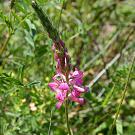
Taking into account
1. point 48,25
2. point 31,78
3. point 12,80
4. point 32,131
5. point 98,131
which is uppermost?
point 48,25

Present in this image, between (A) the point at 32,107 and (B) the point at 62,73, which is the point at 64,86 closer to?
(B) the point at 62,73

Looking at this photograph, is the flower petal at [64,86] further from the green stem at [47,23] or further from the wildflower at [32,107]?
the wildflower at [32,107]

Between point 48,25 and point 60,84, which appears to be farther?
point 60,84

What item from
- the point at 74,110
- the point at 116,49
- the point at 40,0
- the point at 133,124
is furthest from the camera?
the point at 116,49

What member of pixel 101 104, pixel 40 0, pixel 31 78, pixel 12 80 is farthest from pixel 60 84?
pixel 31 78

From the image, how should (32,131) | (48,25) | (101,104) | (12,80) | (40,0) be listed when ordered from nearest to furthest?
1. (48,25)
2. (12,80)
3. (40,0)
4. (32,131)
5. (101,104)

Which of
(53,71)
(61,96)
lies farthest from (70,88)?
(53,71)

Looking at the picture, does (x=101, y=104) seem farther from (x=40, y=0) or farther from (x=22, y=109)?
(x=40, y=0)

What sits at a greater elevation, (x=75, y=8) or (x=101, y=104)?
(x=75, y=8)
